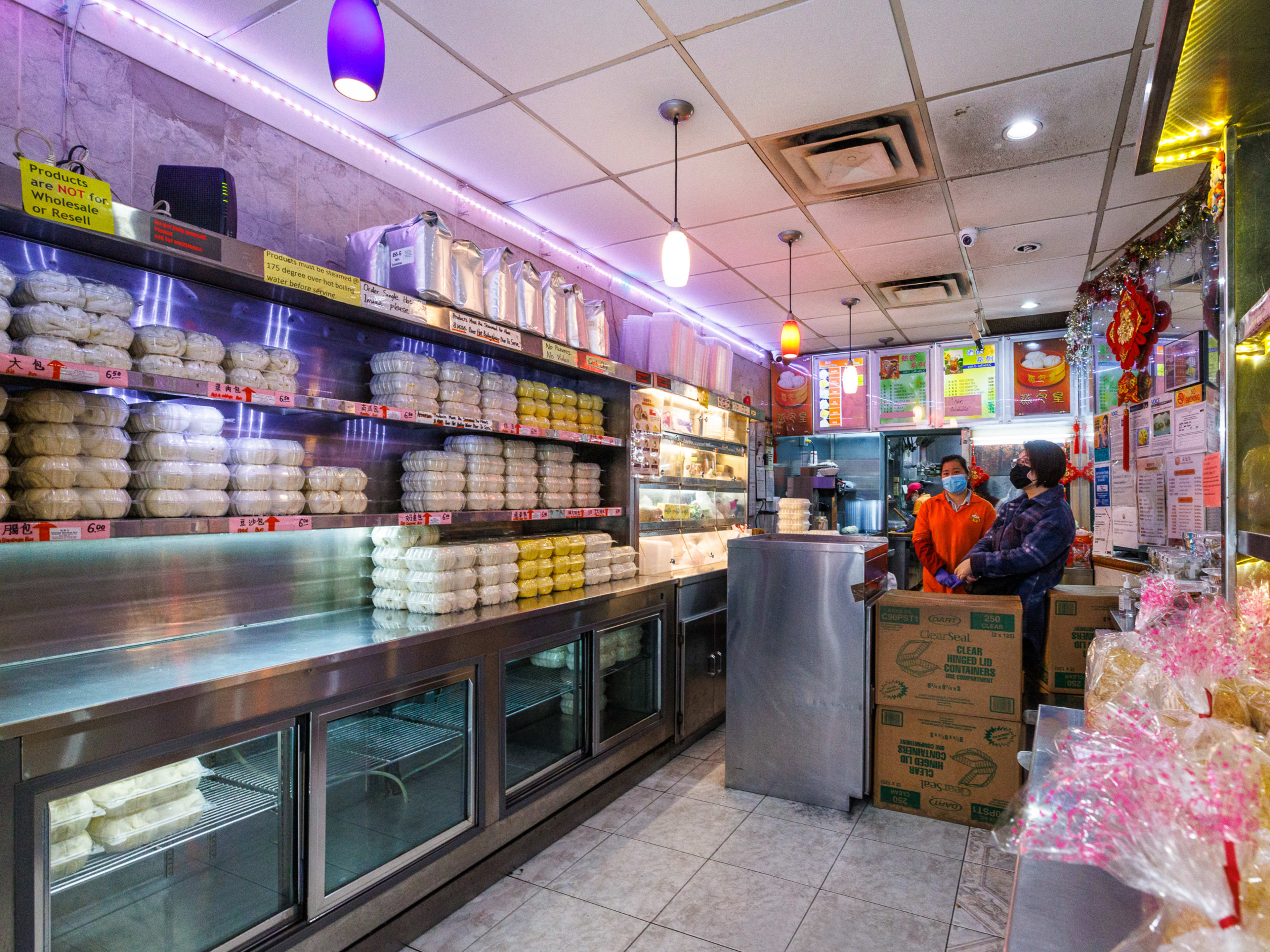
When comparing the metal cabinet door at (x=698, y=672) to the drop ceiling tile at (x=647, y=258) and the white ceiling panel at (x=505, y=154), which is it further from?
the white ceiling panel at (x=505, y=154)

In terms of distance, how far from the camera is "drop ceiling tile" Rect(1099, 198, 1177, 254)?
13.9 feet

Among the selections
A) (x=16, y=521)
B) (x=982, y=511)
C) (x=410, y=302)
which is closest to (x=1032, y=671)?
(x=982, y=511)

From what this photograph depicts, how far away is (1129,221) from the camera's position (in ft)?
14.7

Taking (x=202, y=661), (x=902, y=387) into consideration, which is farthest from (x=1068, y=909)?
(x=902, y=387)

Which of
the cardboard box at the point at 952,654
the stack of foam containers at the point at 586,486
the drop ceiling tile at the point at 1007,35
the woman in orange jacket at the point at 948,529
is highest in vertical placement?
the drop ceiling tile at the point at 1007,35

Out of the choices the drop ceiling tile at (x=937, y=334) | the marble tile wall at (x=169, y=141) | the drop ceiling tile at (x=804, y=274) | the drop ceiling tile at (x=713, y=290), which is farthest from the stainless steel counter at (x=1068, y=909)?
the drop ceiling tile at (x=937, y=334)

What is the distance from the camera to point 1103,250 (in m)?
5.04

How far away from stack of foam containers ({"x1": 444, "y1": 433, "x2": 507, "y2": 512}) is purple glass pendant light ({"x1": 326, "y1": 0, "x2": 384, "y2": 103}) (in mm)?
1803

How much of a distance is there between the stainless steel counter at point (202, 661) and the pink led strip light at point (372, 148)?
2.17 meters

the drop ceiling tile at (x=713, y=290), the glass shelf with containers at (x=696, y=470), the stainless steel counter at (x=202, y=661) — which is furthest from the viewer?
the drop ceiling tile at (x=713, y=290)

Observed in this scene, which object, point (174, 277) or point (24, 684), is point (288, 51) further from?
point (24, 684)

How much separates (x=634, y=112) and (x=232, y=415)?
2181 mm

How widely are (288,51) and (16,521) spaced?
2000mm

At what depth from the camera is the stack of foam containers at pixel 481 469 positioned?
343 cm
